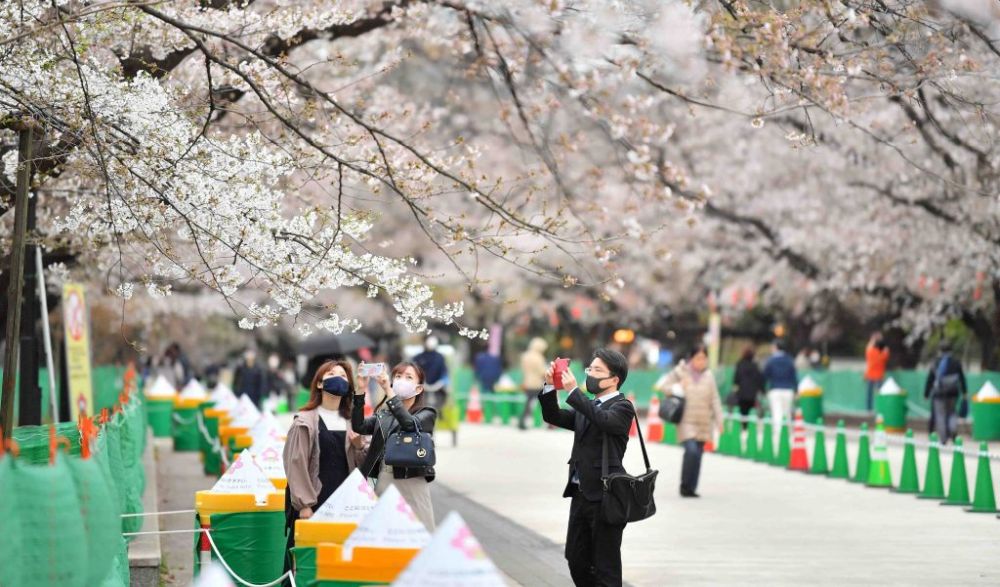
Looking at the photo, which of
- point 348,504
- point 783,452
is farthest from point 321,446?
point 783,452

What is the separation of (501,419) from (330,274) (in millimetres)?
26686

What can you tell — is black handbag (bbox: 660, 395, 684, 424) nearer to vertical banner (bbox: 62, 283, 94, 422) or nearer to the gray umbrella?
vertical banner (bbox: 62, 283, 94, 422)

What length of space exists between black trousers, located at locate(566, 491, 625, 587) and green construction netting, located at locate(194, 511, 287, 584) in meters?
1.86

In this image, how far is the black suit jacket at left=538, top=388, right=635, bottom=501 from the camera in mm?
9312

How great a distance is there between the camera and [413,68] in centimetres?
5619

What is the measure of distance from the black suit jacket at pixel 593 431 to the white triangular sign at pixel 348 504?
5.67ft

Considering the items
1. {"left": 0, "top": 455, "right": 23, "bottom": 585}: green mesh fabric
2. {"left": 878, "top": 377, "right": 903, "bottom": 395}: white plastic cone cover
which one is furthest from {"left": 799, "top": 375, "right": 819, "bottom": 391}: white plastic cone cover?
{"left": 0, "top": 455, "right": 23, "bottom": 585}: green mesh fabric

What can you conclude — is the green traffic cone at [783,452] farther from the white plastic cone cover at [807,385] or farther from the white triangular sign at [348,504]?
the white triangular sign at [348,504]

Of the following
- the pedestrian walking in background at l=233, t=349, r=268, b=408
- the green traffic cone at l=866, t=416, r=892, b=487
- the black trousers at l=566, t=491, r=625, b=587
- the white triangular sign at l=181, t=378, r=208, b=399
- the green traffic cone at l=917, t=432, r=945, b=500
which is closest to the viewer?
the black trousers at l=566, t=491, r=625, b=587

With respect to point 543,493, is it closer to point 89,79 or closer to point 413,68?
point 89,79

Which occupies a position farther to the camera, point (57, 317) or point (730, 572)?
point (57, 317)

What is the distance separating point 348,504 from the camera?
25.7 feet

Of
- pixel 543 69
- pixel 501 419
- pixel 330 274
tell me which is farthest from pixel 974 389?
pixel 330 274

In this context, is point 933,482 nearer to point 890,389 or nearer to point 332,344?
point 332,344
